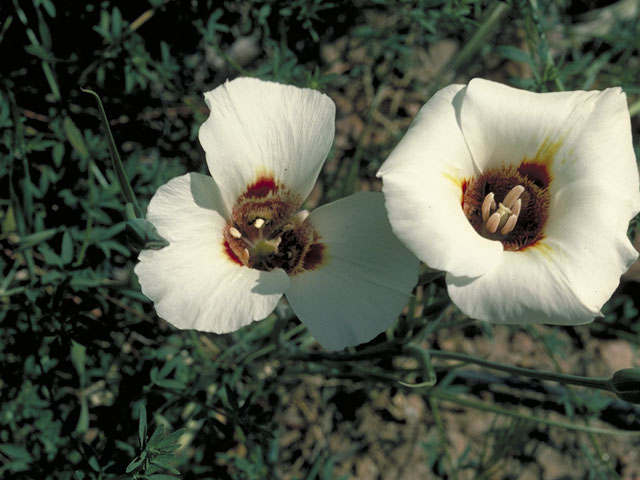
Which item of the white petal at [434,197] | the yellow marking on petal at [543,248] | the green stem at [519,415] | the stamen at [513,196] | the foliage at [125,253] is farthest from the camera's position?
the foliage at [125,253]

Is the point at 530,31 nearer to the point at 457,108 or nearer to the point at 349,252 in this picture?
the point at 457,108

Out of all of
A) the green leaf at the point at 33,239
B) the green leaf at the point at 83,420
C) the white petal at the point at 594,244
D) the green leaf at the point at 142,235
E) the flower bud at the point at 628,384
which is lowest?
the green leaf at the point at 83,420

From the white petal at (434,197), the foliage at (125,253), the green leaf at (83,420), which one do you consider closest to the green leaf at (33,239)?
Result: the foliage at (125,253)

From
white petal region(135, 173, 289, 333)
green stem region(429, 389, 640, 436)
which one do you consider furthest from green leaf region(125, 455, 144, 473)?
green stem region(429, 389, 640, 436)

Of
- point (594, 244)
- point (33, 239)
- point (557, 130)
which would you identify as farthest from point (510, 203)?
point (33, 239)

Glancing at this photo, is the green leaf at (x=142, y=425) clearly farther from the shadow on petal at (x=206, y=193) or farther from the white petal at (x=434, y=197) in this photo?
the white petal at (x=434, y=197)

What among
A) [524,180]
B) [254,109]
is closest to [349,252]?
[254,109]
